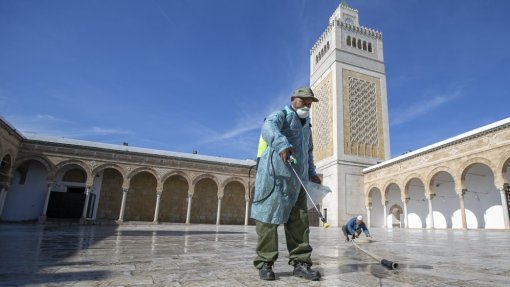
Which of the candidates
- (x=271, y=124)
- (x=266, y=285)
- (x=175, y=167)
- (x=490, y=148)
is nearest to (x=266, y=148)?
(x=271, y=124)

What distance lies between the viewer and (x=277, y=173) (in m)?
2.57

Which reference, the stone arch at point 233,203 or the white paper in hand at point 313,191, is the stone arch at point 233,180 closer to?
the stone arch at point 233,203

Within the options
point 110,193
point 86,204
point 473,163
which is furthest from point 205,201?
point 473,163

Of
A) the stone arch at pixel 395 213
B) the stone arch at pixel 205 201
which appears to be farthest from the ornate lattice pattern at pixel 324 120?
the stone arch at pixel 205 201

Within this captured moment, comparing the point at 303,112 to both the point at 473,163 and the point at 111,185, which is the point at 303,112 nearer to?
the point at 473,163

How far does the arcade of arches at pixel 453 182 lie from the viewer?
42.8 feet

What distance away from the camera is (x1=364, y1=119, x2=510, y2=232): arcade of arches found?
42.8ft

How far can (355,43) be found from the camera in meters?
27.8

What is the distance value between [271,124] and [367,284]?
1.39 meters

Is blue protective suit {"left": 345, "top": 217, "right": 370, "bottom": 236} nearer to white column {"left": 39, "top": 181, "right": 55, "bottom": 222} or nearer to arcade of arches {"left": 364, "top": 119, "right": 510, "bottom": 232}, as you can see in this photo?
arcade of arches {"left": 364, "top": 119, "right": 510, "bottom": 232}

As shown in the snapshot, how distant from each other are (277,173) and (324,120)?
24.6m

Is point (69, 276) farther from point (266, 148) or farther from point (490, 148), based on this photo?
point (490, 148)

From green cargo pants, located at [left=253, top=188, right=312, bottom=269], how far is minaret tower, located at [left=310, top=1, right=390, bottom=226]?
20.4 meters

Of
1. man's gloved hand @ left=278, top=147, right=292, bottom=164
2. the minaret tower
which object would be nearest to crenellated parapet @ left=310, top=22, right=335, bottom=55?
the minaret tower
